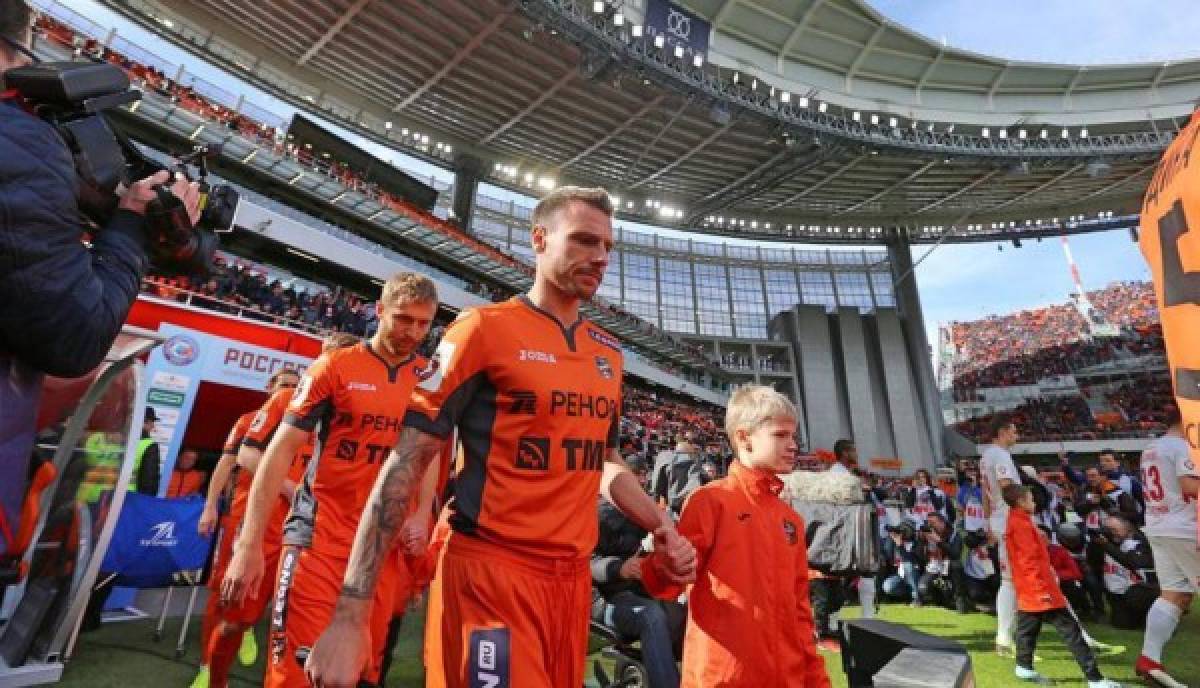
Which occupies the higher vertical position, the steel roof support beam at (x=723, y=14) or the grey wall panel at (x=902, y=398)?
the steel roof support beam at (x=723, y=14)

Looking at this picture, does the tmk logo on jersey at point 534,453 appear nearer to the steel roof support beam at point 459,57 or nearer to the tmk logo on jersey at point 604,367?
the tmk logo on jersey at point 604,367

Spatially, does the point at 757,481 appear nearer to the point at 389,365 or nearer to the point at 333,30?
the point at 389,365

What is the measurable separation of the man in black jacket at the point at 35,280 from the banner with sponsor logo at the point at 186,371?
22.2 feet

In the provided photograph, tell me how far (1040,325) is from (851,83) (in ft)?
125

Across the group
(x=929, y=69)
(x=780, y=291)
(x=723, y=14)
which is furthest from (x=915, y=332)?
(x=723, y=14)

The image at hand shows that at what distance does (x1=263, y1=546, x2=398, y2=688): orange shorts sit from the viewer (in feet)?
9.14

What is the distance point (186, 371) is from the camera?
7816 millimetres

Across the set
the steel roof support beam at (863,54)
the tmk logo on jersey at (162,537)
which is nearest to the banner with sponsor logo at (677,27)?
the steel roof support beam at (863,54)

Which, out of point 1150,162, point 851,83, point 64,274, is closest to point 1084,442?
point 1150,162

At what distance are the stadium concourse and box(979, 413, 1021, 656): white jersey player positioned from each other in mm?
33

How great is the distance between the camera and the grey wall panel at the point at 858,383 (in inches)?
1709

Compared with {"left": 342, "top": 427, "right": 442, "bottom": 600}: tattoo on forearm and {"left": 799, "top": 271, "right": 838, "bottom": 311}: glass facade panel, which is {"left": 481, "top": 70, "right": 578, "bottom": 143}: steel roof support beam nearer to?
{"left": 342, "top": 427, "right": 442, "bottom": 600}: tattoo on forearm

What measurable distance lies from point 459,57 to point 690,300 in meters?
31.5

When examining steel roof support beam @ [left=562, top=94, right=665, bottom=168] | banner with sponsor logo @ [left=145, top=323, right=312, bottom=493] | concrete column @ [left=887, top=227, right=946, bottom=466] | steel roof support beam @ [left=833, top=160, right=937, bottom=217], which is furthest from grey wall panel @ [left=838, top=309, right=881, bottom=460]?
banner with sponsor logo @ [left=145, top=323, right=312, bottom=493]
